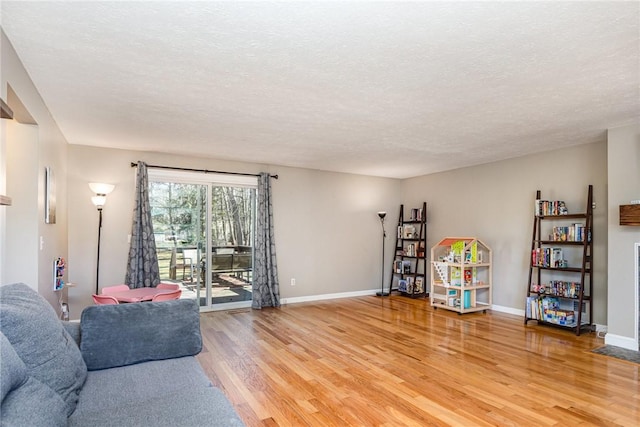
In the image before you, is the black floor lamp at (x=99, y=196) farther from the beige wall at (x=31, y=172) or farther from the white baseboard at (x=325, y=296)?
the white baseboard at (x=325, y=296)

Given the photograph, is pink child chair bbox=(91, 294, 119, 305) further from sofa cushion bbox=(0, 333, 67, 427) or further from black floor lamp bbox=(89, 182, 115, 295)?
sofa cushion bbox=(0, 333, 67, 427)

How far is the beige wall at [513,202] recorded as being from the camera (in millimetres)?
4688

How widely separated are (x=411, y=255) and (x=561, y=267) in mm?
2836

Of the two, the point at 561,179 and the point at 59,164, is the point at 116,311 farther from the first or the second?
the point at 561,179

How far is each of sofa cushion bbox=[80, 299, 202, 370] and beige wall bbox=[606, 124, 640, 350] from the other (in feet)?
14.5

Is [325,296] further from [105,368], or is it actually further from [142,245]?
[105,368]

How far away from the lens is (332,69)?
8.62 feet

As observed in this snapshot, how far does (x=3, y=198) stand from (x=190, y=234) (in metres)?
3.54

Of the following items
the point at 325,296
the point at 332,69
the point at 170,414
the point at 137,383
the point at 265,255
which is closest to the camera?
the point at 170,414

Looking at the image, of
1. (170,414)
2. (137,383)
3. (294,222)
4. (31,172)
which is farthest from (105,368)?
(294,222)

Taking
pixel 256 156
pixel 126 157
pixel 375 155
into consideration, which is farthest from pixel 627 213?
pixel 126 157

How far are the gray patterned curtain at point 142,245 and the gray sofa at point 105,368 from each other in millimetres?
2976

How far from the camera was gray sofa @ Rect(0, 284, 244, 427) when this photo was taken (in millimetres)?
1316

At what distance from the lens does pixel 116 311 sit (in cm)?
229
